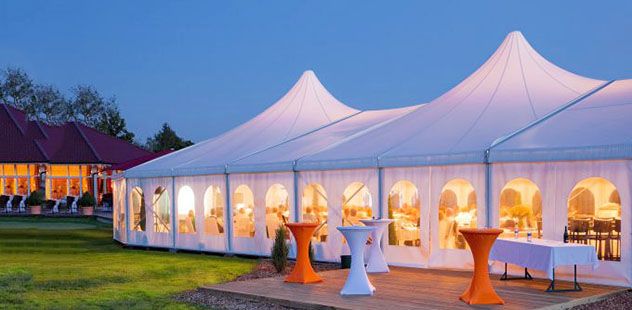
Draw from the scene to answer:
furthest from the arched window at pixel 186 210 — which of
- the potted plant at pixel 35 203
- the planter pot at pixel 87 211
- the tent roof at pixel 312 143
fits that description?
the potted plant at pixel 35 203

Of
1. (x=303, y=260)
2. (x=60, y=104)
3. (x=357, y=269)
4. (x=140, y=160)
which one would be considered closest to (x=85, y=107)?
(x=60, y=104)

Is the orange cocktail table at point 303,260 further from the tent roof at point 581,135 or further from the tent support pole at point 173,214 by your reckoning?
the tent support pole at point 173,214

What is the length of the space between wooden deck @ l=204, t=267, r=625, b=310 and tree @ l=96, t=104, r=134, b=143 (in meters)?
53.5

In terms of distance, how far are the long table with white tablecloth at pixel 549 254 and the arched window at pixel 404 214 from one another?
2667mm

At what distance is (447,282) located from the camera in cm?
1026

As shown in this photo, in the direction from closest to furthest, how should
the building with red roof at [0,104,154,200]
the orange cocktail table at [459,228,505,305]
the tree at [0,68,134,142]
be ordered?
the orange cocktail table at [459,228,505,305] < the building with red roof at [0,104,154,200] < the tree at [0,68,134,142]

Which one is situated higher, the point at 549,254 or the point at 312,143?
the point at 312,143

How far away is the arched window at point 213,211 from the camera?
1565 centimetres

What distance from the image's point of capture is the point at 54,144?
40406mm

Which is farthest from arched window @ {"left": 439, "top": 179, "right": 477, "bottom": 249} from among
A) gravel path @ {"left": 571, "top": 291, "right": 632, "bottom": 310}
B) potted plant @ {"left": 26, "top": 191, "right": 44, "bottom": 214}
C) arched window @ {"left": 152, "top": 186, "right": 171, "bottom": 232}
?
potted plant @ {"left": 26, "top": 191, "right": 44, "bottom": 214}

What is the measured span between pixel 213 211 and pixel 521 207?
7.24 m

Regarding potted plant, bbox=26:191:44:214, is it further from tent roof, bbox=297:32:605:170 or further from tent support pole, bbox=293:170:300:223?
tent roof, bbox=297:32:605:170

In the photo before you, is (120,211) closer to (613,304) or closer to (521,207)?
(521,207)

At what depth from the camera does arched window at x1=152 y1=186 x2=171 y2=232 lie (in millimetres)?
16844
